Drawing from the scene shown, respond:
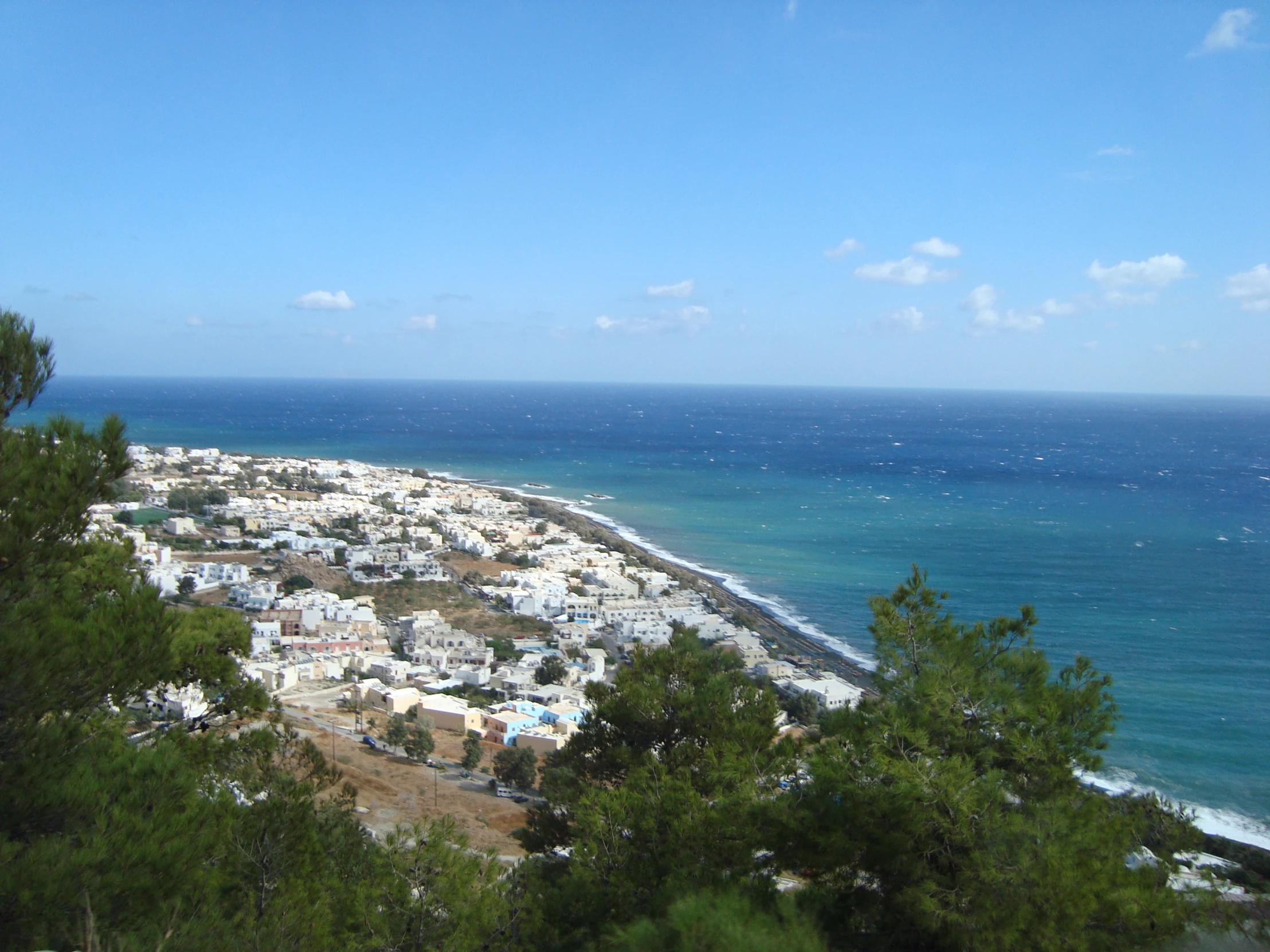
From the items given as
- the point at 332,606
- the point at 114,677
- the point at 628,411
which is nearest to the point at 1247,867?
the point at 114,677

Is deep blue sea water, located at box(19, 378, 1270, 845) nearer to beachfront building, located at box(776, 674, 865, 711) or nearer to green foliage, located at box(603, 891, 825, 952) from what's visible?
green foliage, located at box(603, 891, 825, 952)

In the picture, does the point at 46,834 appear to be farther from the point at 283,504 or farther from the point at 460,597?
the point at 283,504

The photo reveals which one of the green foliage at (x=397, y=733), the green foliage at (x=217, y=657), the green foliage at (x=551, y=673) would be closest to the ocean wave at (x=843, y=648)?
the green foliage at (x=217, y=657)

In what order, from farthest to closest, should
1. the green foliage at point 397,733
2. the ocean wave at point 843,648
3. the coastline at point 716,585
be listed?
the coastline at point 716,585 < the green foliage at point 397,733 < the ocean wave at point 843,648

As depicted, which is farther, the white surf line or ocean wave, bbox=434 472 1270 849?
the white surf line

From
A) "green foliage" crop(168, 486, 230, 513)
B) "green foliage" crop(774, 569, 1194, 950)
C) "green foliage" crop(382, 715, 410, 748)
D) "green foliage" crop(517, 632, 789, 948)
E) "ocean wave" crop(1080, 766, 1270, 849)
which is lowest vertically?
"ocean wave" crop(1080, 766, 1270, 849)

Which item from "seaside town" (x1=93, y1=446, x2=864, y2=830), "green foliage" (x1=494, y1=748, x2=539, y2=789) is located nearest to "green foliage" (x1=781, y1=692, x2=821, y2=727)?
"seaside town" (x1=93, y1=446, x2=864, y2=830)

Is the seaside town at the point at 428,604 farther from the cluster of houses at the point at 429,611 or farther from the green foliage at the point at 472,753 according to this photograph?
the green foliage at the point at 472,753
